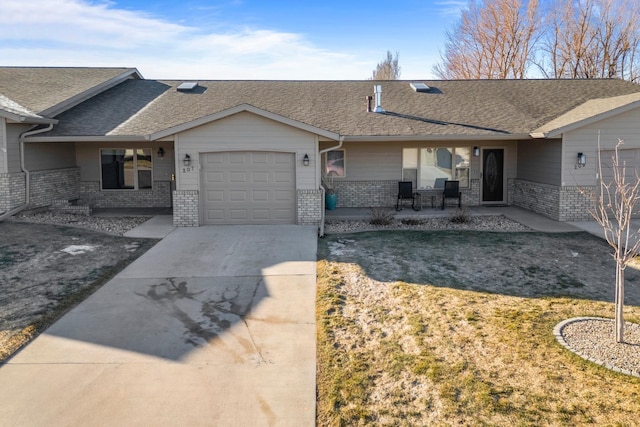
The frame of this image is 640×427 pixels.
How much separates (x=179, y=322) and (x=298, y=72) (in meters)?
26.8

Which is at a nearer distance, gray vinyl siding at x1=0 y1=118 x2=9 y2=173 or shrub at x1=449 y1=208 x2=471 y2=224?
gray vinyl siding at x1=0 y1=118 x2=9 y2=173

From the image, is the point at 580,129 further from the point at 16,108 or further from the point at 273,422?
the point at 16,108

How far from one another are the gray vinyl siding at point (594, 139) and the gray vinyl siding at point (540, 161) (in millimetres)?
245

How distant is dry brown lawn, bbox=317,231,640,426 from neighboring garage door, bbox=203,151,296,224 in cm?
325

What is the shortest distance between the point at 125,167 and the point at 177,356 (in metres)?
12.9

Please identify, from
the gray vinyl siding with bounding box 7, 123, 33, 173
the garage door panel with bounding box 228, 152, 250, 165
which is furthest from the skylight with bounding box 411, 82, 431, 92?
the gray vinyl siding with bounding box 7, 123, 33, 173

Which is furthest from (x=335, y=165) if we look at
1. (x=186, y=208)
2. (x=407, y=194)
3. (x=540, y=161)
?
(x=540, y=161)

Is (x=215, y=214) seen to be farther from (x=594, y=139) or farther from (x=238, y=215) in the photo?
(x=594, y=139)

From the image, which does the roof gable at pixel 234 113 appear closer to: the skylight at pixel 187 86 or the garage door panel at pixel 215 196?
the garage door panel at pixel 215 196

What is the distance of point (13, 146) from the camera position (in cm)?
1416

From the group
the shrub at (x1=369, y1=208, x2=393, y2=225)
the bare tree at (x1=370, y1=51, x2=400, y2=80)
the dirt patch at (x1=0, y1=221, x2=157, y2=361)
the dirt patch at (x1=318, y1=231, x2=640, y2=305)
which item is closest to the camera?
the dirt patch at (x1=0, y1=221, x2=157, y2=361)

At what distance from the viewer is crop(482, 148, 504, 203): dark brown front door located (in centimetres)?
1711

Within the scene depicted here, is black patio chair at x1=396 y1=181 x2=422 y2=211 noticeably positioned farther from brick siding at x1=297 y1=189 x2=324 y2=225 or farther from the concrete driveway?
the concrete driveway

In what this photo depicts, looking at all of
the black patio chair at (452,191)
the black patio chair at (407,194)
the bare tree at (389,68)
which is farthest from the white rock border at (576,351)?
the bare tree at (389,68)
